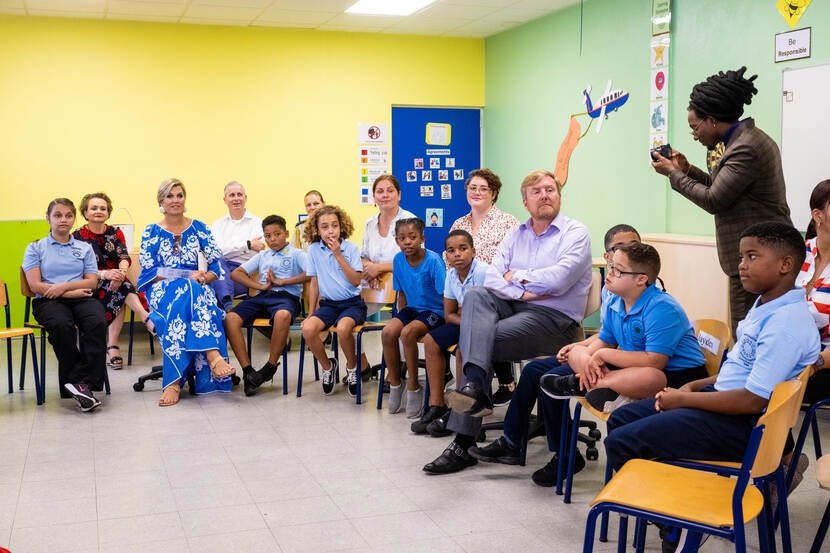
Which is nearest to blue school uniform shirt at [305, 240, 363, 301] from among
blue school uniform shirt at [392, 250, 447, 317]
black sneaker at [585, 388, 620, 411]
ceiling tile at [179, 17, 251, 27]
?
blue school uniform shirt at [392, 250, 447, 317]

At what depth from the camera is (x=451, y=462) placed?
3697 mm

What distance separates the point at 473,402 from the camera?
3.59 metres

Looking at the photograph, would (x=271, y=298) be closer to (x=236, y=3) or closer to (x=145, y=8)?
(x=236, y=3)

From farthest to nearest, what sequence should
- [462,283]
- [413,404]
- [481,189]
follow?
[481,189]
[413,404]
[462,283]

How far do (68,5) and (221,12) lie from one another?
1.24 metres

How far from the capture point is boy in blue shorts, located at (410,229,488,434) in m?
4.32

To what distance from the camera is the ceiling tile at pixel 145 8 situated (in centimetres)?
693

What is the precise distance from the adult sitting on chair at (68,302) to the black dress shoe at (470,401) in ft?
7.66

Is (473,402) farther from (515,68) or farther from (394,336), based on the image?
(515,68)

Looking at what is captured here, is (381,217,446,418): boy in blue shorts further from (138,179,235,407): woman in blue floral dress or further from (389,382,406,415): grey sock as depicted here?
(138,179,235,407): woman in blue floral dress

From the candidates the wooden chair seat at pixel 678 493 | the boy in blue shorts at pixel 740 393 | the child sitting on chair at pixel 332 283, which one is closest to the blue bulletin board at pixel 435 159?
the child sitting on chair at pixel 332 283

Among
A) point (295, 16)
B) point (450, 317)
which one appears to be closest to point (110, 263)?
point (295, 16)

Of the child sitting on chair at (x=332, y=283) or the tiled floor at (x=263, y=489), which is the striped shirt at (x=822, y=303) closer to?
the tiled floor at (x=263, y=489)

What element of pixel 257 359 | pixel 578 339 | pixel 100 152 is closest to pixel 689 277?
pixel 578 339
